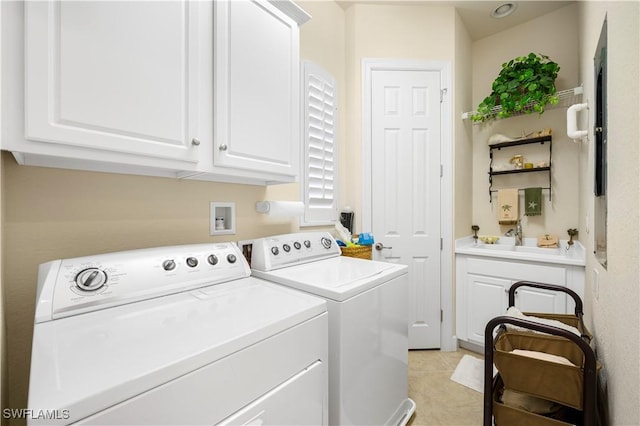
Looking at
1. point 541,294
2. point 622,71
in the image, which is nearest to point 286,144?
point 622,71

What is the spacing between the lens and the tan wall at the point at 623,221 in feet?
2.45

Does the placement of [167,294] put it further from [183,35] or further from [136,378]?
[183,35]

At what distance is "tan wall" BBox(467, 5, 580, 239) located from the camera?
2.50m

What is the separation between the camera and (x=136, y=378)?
1.85ft

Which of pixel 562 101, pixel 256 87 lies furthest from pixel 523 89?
pixel 256 87

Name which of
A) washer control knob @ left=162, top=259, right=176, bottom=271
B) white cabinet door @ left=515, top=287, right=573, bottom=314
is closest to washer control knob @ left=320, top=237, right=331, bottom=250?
washer control knob @ left=162, top=259, right=176, bottom=271

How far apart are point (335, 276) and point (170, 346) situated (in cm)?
79

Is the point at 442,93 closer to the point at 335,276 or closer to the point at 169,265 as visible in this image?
the point at 335,276

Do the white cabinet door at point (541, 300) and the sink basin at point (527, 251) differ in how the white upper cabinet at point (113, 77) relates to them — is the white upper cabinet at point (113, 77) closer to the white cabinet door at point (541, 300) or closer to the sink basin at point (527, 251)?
the sink basin at point (527, 251)

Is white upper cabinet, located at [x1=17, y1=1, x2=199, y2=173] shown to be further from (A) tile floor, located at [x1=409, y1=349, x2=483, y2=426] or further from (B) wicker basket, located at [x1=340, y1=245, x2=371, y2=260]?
(A) tile floor, located at [x1=409, y1=349, x2=483, y2=426]

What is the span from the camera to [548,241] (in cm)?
248

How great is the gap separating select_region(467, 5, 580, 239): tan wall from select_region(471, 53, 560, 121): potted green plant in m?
0.20

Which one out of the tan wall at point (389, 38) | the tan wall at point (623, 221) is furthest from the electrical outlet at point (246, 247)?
the tan wall at point (623, 221)

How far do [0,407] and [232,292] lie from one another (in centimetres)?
67
